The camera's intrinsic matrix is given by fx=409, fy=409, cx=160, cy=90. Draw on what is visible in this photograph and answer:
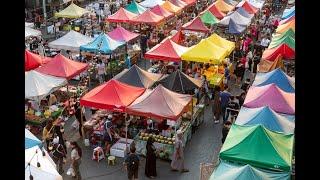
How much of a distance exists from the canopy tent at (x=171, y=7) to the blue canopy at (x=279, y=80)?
1313 centimetres

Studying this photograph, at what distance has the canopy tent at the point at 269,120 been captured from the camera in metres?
11.2

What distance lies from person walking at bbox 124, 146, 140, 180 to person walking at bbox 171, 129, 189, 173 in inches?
47.2

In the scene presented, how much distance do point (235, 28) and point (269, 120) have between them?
11.6 metres

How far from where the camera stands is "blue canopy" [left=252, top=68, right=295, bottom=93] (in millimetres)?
14305

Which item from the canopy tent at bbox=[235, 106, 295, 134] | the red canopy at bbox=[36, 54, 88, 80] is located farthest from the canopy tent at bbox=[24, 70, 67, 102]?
the canopy tent at bbox=[235, 106, 295, 134]

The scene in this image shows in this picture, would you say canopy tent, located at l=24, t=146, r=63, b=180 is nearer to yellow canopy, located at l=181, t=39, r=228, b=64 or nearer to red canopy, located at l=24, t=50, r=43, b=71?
red canopy, located at l=24, t=50, r=43, b=71

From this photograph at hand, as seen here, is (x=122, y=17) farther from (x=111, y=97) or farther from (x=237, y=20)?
(x=111, y=97)

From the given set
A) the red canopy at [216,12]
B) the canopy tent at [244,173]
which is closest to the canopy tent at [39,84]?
the canopy tent at [244,173]

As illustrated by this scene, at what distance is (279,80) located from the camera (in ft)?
48.0

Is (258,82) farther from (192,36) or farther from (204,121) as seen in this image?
(192,36)

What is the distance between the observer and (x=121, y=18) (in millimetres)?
24859

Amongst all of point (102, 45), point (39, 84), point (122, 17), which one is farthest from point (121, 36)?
point (39, 84)

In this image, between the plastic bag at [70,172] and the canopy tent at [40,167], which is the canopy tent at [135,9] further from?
the canopy tent at [40,167]

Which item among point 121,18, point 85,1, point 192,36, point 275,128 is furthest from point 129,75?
point 85,1
